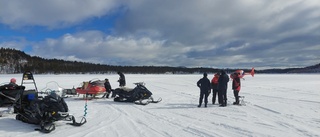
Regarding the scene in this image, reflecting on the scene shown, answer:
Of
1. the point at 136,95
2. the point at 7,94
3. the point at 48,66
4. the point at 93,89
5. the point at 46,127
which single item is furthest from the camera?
the point at 48,66

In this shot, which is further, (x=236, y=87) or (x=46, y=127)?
(x=236, y=87)

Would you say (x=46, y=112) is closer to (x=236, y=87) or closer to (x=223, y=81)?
(x=223, y=81)

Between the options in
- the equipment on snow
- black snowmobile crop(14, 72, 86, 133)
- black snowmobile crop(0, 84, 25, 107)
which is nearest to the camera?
black snowmobile crop(14, 72, 86, 133)

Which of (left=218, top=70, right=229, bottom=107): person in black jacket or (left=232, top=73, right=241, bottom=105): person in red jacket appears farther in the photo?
(left=232, top=73, right=241, bottom=105): person in red jacket

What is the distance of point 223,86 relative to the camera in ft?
34.3

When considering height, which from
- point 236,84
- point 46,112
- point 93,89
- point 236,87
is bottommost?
point 46,112

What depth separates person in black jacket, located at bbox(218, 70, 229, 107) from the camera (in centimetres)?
1035

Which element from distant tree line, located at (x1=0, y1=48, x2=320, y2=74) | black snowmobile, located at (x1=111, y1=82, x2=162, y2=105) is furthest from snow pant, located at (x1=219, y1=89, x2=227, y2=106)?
distant tree line, located at (x1=0, y1=48, x2=320, y2=74)

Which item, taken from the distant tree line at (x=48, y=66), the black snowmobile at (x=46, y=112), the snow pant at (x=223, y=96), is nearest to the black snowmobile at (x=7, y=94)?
the black snowmobile at (x=46, y=112)

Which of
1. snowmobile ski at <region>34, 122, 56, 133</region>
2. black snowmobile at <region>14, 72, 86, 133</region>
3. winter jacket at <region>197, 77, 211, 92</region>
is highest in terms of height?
winter jacket at <region>197, 77, 211, 92</region>

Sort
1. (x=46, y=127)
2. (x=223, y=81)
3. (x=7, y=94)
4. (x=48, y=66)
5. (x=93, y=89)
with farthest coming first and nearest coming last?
1. (x=48, y=66)
2. (x=93, y=89)
3. (x=223, y=81)
4. (x=7, y=94)
5. (x=46, y=127)

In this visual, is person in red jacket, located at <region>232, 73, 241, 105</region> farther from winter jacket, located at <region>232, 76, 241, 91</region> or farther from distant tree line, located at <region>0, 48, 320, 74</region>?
distant tree line, located at <region>0, 48, 320, 74</region>

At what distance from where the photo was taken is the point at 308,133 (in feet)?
18.9

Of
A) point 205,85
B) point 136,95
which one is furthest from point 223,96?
point 136,95
